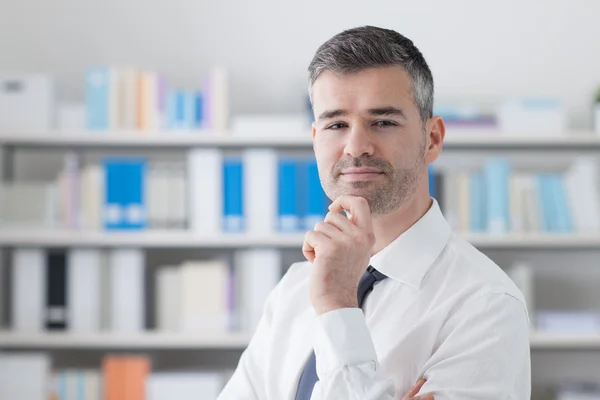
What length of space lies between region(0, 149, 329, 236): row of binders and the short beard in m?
1.84

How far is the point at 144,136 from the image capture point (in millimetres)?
3152

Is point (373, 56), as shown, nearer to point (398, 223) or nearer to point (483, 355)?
point (398, 223)

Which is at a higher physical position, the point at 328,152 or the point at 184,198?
the point at 328,152

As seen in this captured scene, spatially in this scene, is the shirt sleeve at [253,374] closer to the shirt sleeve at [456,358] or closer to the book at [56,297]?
the shirt sleeve at [456,358]

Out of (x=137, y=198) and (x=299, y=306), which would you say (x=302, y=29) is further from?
(x=299, y=306)

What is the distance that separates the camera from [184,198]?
3174mm

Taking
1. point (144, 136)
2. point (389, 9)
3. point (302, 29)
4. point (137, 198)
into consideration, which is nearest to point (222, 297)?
point (137, 198)

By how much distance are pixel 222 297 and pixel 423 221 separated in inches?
75.8

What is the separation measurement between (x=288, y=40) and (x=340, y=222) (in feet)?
8.00

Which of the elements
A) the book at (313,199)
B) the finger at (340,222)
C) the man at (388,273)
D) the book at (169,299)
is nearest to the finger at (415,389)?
the man at (388,273)

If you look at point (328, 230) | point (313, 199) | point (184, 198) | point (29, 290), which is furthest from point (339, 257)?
point (29, 290)

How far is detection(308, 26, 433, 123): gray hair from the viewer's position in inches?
48.3

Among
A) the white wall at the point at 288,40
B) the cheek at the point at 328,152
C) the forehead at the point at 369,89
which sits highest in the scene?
the white wall at the point at 288,40

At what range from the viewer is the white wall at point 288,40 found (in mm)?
3494
